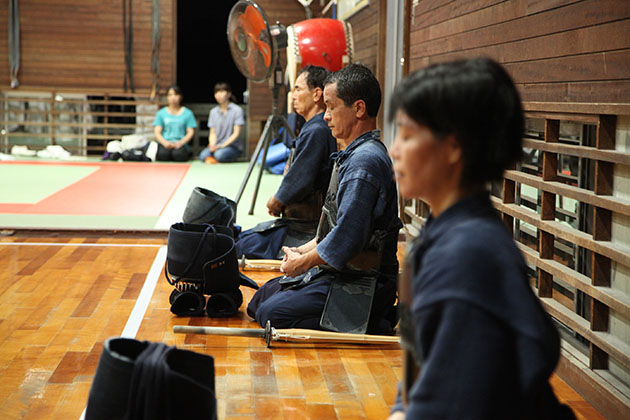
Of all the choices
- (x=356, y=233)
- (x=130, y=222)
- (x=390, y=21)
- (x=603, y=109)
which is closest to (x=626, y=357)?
(x=603, y=109)

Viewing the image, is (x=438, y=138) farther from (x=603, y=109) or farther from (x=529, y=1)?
(x=529, y=1)

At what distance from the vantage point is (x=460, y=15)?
14.4 ft

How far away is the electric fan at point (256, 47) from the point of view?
5980 millimetres

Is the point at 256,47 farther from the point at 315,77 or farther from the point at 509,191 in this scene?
the point at 509,191

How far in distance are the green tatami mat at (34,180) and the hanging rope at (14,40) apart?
274 cm

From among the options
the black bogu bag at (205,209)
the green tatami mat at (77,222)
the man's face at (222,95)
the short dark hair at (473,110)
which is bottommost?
the green tatami mat at (77,222)

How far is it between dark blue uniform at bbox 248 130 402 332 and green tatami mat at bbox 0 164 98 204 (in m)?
4.18

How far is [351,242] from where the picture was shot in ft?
9.52

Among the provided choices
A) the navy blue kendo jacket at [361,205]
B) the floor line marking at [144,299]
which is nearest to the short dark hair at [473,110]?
the navy blue kendo jacket at [361,205]

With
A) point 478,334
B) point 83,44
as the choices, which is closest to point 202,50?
point 83,44

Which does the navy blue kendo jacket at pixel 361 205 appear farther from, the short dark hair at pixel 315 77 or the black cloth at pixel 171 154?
the black cloth at pixel 171 154

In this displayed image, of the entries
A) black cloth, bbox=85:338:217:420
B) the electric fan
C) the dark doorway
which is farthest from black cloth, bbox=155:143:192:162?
black cloth, bbox=85:338:217:420

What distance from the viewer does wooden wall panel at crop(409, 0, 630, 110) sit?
248cm

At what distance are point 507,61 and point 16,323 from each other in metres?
2.56
